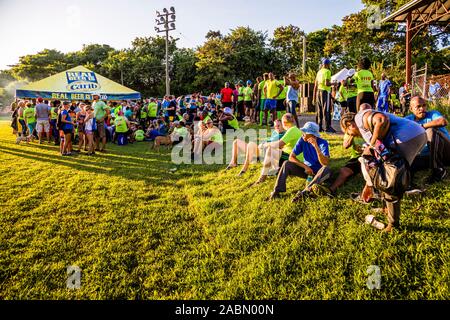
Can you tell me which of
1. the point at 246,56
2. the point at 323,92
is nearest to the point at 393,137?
the point at 323,92

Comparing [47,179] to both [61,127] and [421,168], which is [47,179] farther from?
[421,168]

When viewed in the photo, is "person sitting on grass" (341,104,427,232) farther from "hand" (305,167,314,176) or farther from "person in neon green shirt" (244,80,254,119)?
"person in neon green shirt" (244,80,254,119)

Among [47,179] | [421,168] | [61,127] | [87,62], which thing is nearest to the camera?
[421,168]

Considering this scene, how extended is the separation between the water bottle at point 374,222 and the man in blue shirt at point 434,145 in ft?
4.93

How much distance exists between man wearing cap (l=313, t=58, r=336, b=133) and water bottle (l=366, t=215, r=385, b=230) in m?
5.59

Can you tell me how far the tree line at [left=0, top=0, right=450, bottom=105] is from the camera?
29.7m

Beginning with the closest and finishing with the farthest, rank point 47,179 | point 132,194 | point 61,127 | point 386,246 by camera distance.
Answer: point 386,246, point 132,194, point 47,179, point 61,127

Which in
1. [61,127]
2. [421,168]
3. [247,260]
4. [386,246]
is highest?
[61,127]

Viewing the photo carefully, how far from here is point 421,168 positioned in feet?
16.4

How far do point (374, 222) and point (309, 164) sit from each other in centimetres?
174

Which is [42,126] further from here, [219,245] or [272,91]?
[219,245]

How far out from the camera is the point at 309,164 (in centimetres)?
551
